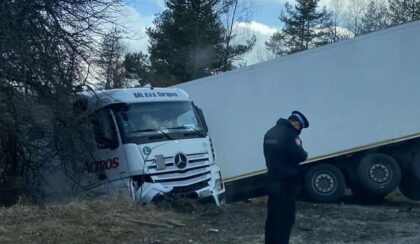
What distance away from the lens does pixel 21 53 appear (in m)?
11.1

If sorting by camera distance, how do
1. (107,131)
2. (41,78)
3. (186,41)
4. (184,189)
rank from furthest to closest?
1. (186,41)
2. (107,131)
3. (184,189)
4. (41,78)

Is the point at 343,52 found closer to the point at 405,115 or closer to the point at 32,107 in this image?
the point at 405,115

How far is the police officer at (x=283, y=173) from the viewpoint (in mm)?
8031

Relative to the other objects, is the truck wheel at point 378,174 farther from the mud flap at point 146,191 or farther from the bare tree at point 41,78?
the bare tree at point 41,78

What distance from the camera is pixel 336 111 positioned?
50.1ft

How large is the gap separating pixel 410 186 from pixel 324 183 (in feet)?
7.29

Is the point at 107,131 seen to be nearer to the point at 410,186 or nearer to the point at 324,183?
the point at 324,183

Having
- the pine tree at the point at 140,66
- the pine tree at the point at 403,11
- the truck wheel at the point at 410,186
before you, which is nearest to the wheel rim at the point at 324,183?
the truck wheel at the point at 410,186

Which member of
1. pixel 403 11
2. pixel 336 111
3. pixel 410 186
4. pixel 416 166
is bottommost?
pixel 410 186

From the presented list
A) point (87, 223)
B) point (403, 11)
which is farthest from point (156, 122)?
point (403, 11)

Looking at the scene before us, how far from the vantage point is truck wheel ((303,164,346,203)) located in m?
15.3

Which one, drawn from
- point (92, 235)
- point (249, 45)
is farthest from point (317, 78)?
point (249, 45)

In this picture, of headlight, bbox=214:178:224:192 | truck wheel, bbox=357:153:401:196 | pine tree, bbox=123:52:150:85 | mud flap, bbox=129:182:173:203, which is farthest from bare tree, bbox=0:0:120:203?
pine tree, bbox=123:52:150:85

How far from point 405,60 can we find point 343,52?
140 centimetres
